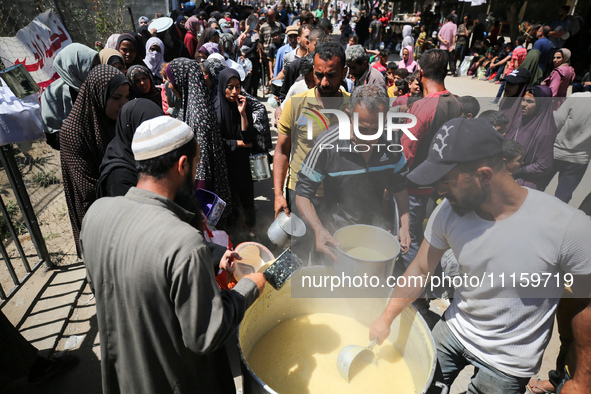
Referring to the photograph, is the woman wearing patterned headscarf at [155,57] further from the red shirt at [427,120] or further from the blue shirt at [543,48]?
the blue shirt at [543,48]

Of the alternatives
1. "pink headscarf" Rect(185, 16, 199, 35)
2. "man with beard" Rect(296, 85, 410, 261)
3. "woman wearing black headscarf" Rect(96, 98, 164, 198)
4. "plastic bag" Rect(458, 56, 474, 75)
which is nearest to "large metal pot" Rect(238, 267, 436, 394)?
"man with beard" Rect(296, 85, 410, 261)

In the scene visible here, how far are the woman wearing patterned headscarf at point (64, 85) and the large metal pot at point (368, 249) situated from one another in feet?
9.97

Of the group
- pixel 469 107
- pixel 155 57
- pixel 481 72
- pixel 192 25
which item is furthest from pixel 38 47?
pixel 481 72

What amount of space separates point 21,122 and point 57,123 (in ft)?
2.20

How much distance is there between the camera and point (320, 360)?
199cm

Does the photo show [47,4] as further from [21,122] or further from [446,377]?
[446,377]

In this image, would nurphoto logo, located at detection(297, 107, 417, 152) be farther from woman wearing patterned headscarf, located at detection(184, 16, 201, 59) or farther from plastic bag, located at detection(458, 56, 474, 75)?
plastic bag, located at detection(458, 56, 474, 75)

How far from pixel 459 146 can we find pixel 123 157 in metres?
1.99

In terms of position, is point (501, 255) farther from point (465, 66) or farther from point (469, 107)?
point (465, 66)

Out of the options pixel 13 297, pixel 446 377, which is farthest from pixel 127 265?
pixel 13 297

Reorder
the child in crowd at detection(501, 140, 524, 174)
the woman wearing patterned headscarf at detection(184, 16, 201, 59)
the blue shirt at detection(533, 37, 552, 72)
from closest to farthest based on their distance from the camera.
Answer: the child in crowd at detection(501, 140, 524, 174), the blue shirt at detection(533, 37, 552, 72), the woman wearing patterned headscarf at detection(184, 16, 201, 59)

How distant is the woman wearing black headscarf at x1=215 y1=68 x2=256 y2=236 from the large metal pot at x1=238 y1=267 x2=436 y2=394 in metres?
1.98

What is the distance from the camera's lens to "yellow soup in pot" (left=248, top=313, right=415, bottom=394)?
6.11ft

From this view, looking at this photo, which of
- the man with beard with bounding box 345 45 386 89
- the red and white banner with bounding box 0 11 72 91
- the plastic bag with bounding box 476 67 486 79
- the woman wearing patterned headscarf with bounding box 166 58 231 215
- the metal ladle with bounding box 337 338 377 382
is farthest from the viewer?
the plastic bag with bounding box 476 67 486 79
